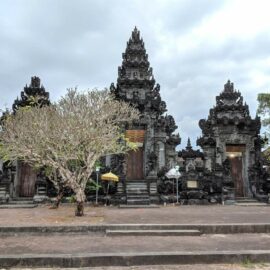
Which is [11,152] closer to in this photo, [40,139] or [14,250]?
[40,139]

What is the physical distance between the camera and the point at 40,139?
1468 cm

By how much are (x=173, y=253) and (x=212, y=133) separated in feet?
59.1

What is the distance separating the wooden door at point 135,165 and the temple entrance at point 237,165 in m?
6.39

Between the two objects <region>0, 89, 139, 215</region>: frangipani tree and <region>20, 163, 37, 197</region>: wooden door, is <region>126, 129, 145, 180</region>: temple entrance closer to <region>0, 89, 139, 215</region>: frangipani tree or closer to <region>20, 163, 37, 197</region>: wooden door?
<region>20, 163, 37, 197</region>: wooden door

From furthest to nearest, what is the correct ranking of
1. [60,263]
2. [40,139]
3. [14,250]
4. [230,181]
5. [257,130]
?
1. [257,130]
2. [230,181]
3. [40,139]
4. [14,250]
5. [60,263]

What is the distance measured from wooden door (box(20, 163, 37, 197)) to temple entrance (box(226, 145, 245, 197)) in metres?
13.8

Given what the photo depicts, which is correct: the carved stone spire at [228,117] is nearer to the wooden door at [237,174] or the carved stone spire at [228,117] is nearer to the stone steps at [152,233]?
the wooden door at [237,174]

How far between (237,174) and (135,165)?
738 cm

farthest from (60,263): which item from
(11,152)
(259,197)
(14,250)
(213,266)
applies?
(259,197)

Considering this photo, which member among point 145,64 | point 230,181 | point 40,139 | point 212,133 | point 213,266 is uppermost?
point 145,64

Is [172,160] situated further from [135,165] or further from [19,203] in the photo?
[19,203]

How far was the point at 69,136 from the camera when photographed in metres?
14.7

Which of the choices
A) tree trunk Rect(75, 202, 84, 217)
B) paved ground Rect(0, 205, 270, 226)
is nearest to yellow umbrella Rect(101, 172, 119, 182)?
paved ground Rect(0, 205, 270, 226)

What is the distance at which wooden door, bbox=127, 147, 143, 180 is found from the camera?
25531mm
